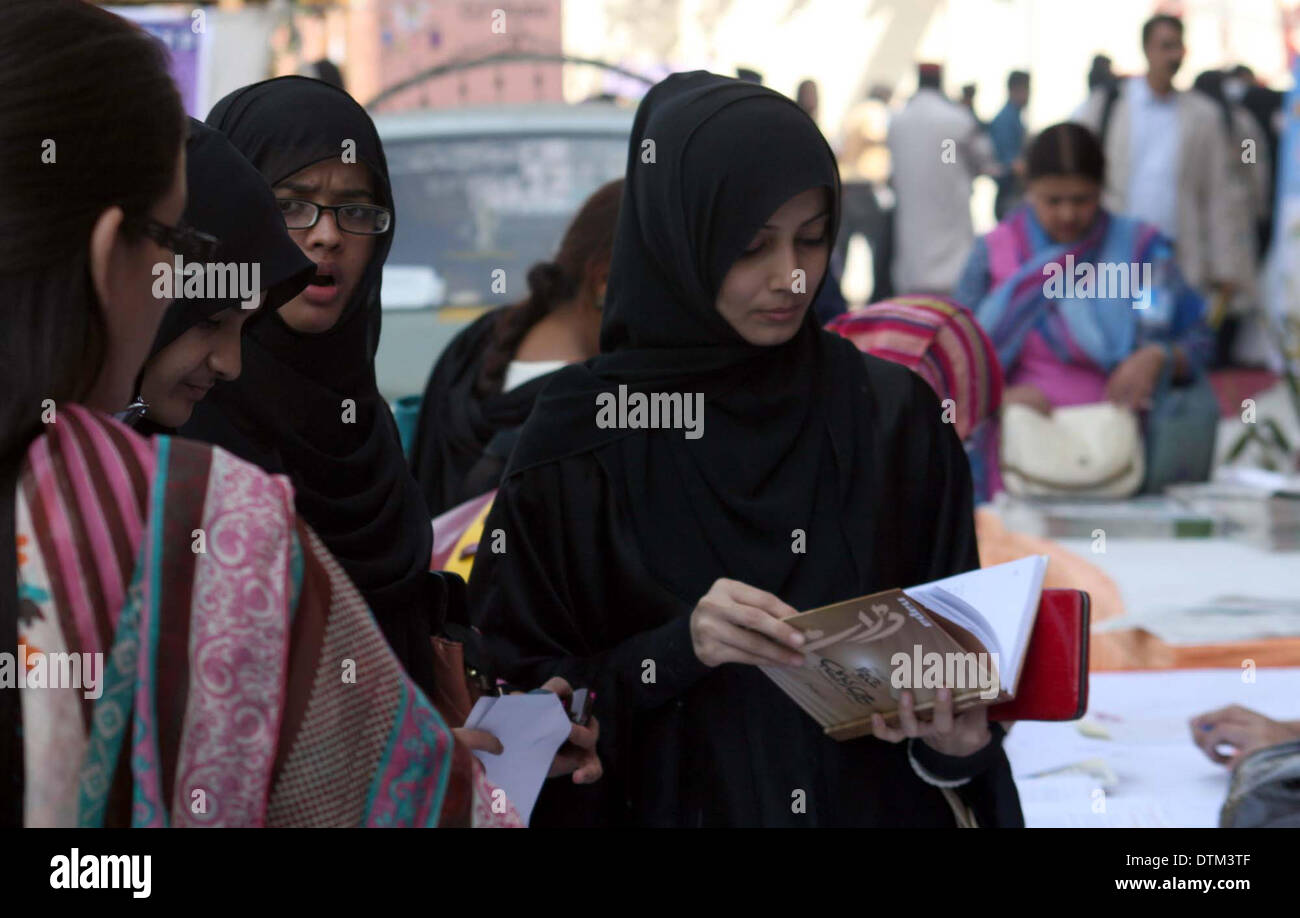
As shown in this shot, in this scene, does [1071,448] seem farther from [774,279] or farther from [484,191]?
[774,279]

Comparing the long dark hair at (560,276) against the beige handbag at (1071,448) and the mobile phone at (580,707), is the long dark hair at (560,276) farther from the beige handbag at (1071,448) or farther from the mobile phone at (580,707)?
the beige handbag at (1071,448)

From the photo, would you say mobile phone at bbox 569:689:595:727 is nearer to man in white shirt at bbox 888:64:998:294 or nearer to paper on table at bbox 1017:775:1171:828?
paper on table at bbox 1017:775:1171:828

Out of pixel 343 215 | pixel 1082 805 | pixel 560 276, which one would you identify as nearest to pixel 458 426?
pixel 560 276

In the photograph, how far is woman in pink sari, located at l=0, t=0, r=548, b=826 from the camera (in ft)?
3.53

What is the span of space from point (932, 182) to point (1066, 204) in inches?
144

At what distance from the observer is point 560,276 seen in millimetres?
3631

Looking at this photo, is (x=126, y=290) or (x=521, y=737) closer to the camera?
(x=126, y=290)

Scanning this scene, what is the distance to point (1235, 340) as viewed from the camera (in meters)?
10.1

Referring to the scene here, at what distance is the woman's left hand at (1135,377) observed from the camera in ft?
19.3

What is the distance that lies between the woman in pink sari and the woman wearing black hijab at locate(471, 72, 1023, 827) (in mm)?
837

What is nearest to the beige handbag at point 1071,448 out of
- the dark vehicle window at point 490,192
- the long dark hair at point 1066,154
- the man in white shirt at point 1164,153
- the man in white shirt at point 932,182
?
the long dark hair at point 1066,154
